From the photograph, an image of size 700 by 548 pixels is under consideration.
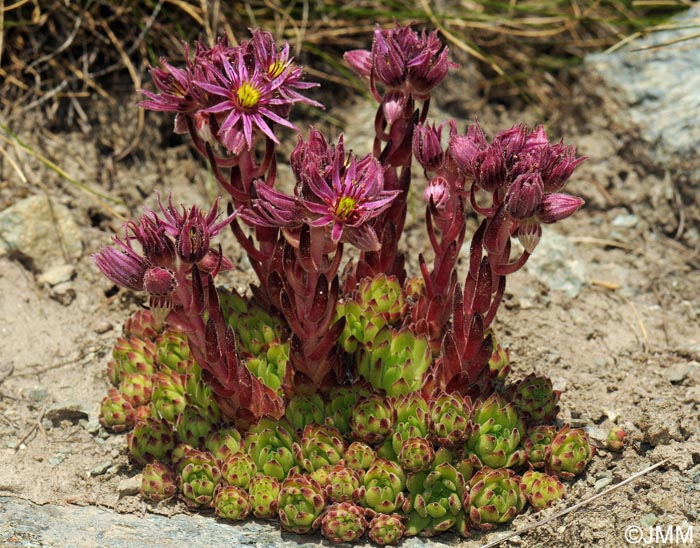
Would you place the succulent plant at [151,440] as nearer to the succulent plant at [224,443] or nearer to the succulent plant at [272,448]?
the succulent plant at [224,443]

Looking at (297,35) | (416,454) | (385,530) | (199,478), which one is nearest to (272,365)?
(199,478)

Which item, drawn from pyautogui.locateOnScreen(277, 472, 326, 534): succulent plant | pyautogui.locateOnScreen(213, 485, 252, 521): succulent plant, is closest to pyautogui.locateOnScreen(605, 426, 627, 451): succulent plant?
pyautogui.locateOnScreen(277, 472, 326, 534): succulent plant

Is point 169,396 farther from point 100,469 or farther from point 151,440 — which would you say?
point 100,469

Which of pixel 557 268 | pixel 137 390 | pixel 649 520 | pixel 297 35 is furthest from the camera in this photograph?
pixel 297 35

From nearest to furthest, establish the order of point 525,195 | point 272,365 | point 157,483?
point 525,195 < point 157,483 < point 272,365

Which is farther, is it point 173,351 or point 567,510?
point 173,351

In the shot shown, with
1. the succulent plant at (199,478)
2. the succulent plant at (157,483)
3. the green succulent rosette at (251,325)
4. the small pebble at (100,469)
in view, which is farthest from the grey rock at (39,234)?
the succulent plant at (199,478)
